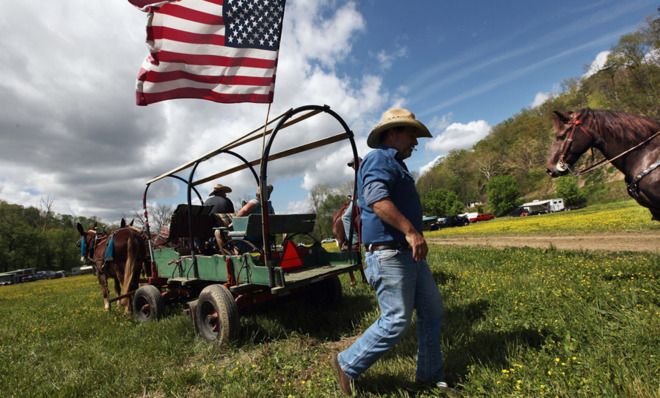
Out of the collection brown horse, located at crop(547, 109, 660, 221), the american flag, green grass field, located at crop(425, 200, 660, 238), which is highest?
the american flag

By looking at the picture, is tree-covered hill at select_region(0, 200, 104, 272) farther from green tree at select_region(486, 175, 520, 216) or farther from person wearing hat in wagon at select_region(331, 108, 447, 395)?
green tree at select_region(486, 175, 520, 216)

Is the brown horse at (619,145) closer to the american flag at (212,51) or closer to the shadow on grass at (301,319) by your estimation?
the shadow on grass at (301,319)

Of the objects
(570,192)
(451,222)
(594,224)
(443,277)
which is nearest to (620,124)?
(443,277)

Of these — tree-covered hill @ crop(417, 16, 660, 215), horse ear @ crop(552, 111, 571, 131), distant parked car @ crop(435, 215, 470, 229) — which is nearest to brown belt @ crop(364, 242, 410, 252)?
horse ear @ crop(552, 111, 571, 131)

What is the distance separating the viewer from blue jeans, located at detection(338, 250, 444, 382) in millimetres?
2689

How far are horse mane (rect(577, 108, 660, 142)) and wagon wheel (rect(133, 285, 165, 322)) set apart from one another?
756 centimetres

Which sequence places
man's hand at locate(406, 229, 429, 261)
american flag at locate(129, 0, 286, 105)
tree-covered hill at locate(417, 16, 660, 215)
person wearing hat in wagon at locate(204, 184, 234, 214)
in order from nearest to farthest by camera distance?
man's hand at locate(406, 229, 429, 261), american flag at locate(129, 0, 286, 105), person wearing hat in wagon at locate(204, 184, 234, 214), tree-covered hill at locate(417, 16, 660, 215)

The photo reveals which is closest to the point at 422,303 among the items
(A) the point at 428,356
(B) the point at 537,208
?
(A) the point at 428,356

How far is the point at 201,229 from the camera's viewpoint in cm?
670

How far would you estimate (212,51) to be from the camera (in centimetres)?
499

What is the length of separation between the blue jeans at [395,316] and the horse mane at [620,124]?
12.8ft

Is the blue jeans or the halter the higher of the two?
the halter

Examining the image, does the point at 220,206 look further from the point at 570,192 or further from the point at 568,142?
the point at 570,192

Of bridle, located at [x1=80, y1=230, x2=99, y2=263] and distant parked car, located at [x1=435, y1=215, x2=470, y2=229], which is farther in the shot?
distant parked car, located at [x1=435, y1=215, x2=470, y2=229]
